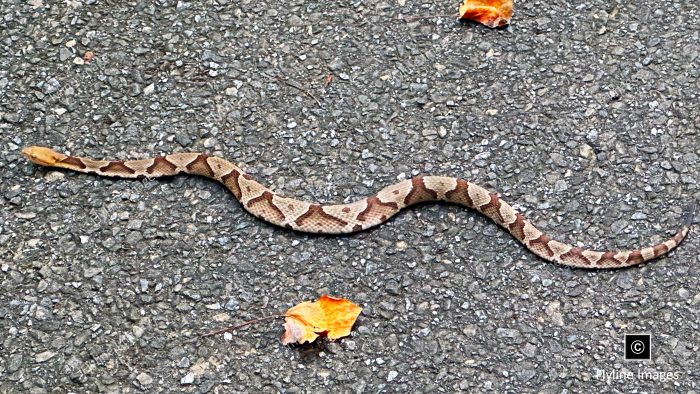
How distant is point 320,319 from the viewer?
528 centimetres

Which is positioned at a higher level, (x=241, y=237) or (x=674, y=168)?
(x=674, y=168)

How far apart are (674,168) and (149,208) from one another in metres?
3.84

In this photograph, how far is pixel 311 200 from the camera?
237 inches

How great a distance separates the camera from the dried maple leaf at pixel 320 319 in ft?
17.0

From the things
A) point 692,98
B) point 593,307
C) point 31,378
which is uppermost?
point 692,98

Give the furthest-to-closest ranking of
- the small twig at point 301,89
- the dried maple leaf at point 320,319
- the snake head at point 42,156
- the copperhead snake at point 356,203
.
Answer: the small twig at point 301,89 < the snake head at point 42,156 < the copperhead snake at point 356,203 < the dried maple leaf at point 320,319

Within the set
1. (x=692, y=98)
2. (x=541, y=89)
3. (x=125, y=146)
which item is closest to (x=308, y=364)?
(x=125, y=146)

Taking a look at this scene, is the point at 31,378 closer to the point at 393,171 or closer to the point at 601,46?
the point at 393,171

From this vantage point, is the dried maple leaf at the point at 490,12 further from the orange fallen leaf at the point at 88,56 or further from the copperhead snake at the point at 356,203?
the orange fallen leaf at the point at 88,56

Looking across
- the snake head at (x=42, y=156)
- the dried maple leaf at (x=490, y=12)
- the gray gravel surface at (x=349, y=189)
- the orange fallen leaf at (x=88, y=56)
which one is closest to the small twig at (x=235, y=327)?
the gray gravel surface at (x=349, y=189)
